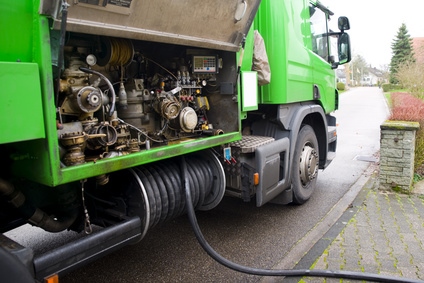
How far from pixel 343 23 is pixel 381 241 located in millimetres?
3261

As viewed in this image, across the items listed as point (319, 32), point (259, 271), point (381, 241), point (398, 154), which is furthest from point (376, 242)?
point (319, 32)

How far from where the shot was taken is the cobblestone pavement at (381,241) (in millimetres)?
3244

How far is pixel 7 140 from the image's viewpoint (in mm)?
1677

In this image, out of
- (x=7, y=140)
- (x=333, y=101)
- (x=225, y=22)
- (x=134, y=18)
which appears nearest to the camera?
(x=7, y=140)

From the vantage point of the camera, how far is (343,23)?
211 inches

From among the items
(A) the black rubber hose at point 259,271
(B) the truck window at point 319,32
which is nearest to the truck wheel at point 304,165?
(B) the truck window at point 319,32

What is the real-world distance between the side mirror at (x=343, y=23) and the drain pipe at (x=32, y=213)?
463cm

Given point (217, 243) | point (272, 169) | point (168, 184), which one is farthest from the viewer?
point (217, 243)

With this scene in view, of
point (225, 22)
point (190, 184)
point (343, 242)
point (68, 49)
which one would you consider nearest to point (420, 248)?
point (343, 242)

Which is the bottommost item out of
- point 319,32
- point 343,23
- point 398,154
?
point 398,154

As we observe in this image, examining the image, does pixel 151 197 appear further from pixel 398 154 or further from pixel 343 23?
pixel 343 23

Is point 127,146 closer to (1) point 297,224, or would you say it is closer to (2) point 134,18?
(2) point 134,18

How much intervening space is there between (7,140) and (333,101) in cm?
536

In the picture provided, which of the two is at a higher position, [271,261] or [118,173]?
[118,173]
